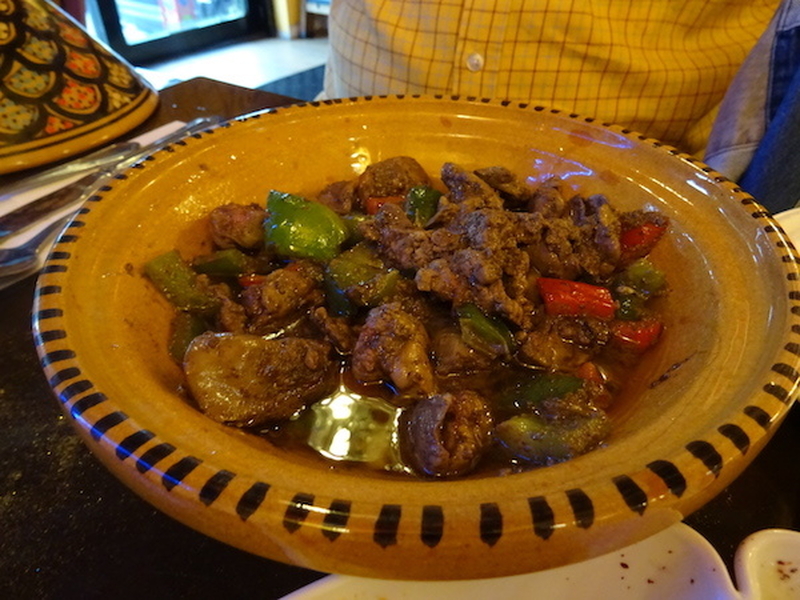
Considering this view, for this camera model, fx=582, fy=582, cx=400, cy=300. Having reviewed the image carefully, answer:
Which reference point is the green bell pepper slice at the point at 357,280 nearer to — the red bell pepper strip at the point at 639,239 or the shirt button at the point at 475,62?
the red bell pepper strip at the point at 639,239

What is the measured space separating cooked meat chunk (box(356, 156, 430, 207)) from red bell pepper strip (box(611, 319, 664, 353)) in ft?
2.26

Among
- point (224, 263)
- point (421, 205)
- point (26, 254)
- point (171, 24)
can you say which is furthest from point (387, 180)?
Result: point (171, 24)

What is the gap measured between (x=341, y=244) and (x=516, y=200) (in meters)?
0.51

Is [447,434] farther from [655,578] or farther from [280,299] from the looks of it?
[280,299]

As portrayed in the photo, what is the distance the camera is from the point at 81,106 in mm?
2172

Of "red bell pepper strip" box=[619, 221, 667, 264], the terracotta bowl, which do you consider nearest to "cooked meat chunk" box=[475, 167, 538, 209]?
the terracotta bowl

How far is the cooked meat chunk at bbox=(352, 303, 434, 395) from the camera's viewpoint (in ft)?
3.73

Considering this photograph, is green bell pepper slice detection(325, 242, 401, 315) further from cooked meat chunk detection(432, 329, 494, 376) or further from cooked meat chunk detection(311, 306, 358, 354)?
cooked meat chunk detection(432, 329, 494, 376)

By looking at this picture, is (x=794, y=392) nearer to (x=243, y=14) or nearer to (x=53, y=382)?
(x=53, y=382)

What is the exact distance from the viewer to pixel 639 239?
4.66ft

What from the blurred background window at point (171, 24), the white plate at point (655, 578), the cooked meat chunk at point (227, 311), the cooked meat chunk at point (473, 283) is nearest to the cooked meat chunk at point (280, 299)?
the cooked meat chunk at point (227, 311)

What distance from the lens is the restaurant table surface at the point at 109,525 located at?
0.94 meters

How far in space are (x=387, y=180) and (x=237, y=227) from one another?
45 centimetres

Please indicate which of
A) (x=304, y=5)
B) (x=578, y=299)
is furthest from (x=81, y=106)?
(x=304, y=5)
